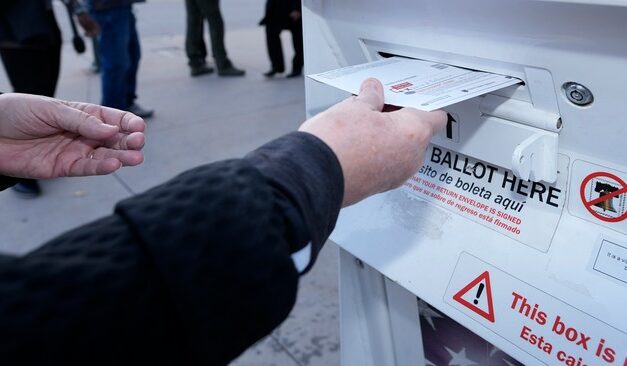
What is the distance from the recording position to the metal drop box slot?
836mm

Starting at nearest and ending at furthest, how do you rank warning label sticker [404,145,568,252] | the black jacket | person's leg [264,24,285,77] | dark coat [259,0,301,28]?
warning label sticker [404,145,568,252], the black jacket, dark coat [259,0,301,28], person's leg [264,24,285,77]

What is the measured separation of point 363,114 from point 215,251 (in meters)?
0.36

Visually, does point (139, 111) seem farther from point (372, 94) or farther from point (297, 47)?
point (372, 94)

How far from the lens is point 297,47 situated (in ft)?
17.6

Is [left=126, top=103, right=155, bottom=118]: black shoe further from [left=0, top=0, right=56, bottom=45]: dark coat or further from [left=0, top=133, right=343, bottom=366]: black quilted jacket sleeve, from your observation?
[left=0, top=133, right=343, bottom=366]: black quilted jacket sleeve

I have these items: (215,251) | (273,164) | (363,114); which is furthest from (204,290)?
(363,114)

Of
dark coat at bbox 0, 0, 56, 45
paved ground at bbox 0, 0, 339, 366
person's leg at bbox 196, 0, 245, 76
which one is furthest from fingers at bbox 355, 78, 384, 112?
person's leg at bbox 196, 0, 245, 76

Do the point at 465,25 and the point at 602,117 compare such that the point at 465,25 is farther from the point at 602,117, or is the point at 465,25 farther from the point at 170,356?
the point at 170,356

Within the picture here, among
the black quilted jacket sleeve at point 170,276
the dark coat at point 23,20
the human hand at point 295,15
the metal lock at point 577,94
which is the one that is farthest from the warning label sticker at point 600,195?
the human hand at point 295,15

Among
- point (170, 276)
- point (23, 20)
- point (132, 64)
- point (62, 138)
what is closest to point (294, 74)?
point (132, 64)

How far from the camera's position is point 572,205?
0.89m

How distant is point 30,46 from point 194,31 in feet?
8.70

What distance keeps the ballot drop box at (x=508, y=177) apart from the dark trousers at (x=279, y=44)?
4.14 metres

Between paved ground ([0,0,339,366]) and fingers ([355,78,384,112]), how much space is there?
143 centimetres
